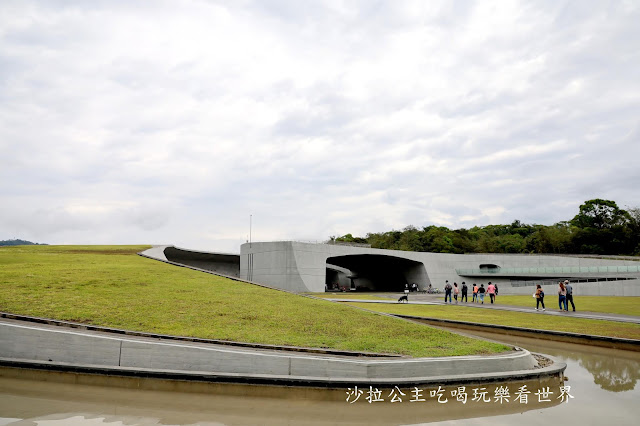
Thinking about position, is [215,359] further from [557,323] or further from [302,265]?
[302,265]

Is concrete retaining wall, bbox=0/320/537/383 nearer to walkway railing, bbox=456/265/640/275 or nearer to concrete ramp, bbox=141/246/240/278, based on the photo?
walkway railing, bbox=456/265/640/275

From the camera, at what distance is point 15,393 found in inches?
299

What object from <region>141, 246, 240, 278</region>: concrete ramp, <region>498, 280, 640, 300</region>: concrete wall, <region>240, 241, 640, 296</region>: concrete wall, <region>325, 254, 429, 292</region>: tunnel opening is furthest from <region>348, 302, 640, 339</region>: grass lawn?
<region>141, 246, 240, 278</region>: concrete ramp

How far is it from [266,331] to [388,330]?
340 cm

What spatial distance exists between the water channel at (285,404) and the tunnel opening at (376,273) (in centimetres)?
4638

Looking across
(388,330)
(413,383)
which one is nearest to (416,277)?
(388,330)

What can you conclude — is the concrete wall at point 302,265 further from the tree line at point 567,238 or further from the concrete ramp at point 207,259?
the tree line at point 567,238

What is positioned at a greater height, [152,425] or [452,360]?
[452,360]

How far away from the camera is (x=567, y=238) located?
3433 inches

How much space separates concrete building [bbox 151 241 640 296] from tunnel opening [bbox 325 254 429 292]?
151 mm

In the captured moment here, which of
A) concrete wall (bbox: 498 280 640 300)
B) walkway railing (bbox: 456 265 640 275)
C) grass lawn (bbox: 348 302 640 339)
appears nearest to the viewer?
grass lawn (bbox: 348 302 640 339)

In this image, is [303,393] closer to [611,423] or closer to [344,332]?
[344,332]

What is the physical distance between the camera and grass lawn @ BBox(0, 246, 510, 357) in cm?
1025

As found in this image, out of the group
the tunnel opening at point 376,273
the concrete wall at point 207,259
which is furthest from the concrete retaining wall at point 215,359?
the concrete wall at point 207,259
